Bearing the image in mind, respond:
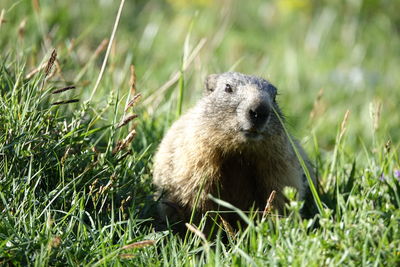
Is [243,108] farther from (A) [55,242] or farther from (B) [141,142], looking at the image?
(A) [55,242]

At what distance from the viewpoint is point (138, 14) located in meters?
9.19

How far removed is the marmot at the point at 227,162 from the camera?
4016 mm

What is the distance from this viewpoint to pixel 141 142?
15.8 feet

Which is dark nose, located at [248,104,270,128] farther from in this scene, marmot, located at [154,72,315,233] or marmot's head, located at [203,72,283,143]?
marmot, located at [154,72,315,233]

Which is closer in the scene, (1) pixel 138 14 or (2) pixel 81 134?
(2) pixel 81 134

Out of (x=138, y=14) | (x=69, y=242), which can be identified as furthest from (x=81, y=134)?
(x=138, y=14)

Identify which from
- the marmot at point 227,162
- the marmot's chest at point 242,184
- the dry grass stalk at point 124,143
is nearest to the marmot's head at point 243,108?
the marmot at point 227,162

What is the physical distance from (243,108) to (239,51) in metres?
4.52

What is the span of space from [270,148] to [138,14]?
5.58m

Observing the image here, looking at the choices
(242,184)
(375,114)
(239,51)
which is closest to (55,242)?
(242,184)

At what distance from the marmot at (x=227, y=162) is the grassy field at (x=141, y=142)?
0.65 ft

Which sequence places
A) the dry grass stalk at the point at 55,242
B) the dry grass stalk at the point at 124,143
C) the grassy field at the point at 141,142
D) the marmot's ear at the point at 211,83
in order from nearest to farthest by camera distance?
the dry grass stalk at the point at 55,242 → the grassy field at the point at 141,142 → the dry grass stalk at the point at 124,143 → the marmot's ear at the point at 211,83

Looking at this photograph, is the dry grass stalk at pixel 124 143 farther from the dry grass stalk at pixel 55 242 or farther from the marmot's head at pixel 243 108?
the dry grass stalk at pixel 55 242

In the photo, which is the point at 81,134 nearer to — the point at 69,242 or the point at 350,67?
Result: the point at 69,242
